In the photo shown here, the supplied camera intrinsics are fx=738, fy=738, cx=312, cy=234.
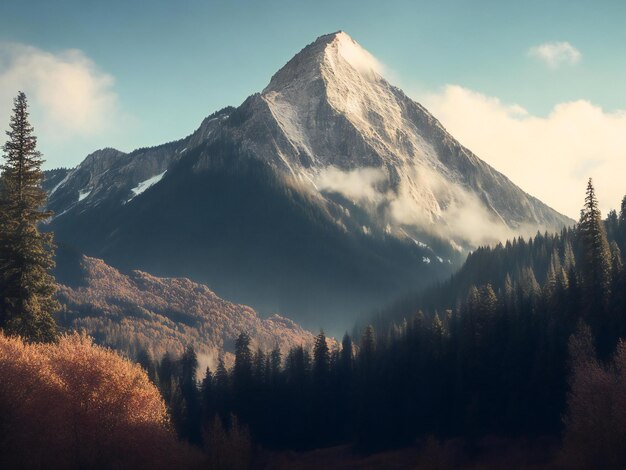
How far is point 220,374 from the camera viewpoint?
493ft

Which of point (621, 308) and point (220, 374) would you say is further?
point (220, 374)

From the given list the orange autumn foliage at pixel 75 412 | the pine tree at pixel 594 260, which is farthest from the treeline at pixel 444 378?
the orange autumn foliage at pixel 75 412

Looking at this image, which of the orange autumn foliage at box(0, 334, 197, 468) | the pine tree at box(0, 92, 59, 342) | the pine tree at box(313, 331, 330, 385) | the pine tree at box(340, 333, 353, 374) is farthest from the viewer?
the pine tree at box(340, 333, 353, 374)

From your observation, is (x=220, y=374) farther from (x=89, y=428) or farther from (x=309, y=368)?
(x=89, y=428)

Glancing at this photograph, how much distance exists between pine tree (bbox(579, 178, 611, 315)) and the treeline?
0.16 m

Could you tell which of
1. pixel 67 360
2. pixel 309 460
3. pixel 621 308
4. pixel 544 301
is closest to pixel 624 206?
pixel 544 301

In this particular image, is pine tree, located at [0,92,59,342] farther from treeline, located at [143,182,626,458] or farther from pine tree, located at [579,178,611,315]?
pine tree, located at [579,178,611,315]

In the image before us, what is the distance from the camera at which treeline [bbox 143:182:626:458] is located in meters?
101

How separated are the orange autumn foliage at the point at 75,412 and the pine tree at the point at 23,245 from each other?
3.00 m

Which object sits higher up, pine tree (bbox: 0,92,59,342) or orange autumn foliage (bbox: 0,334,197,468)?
pine tree (bbox: 0,92,59,342)

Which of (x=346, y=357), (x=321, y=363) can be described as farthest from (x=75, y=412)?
(x=346, y=357)

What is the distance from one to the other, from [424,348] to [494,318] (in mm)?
15320

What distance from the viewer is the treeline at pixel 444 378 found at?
101250 millimetres

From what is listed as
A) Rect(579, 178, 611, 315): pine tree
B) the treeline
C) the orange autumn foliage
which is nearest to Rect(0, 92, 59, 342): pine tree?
the orange autumn foliage
